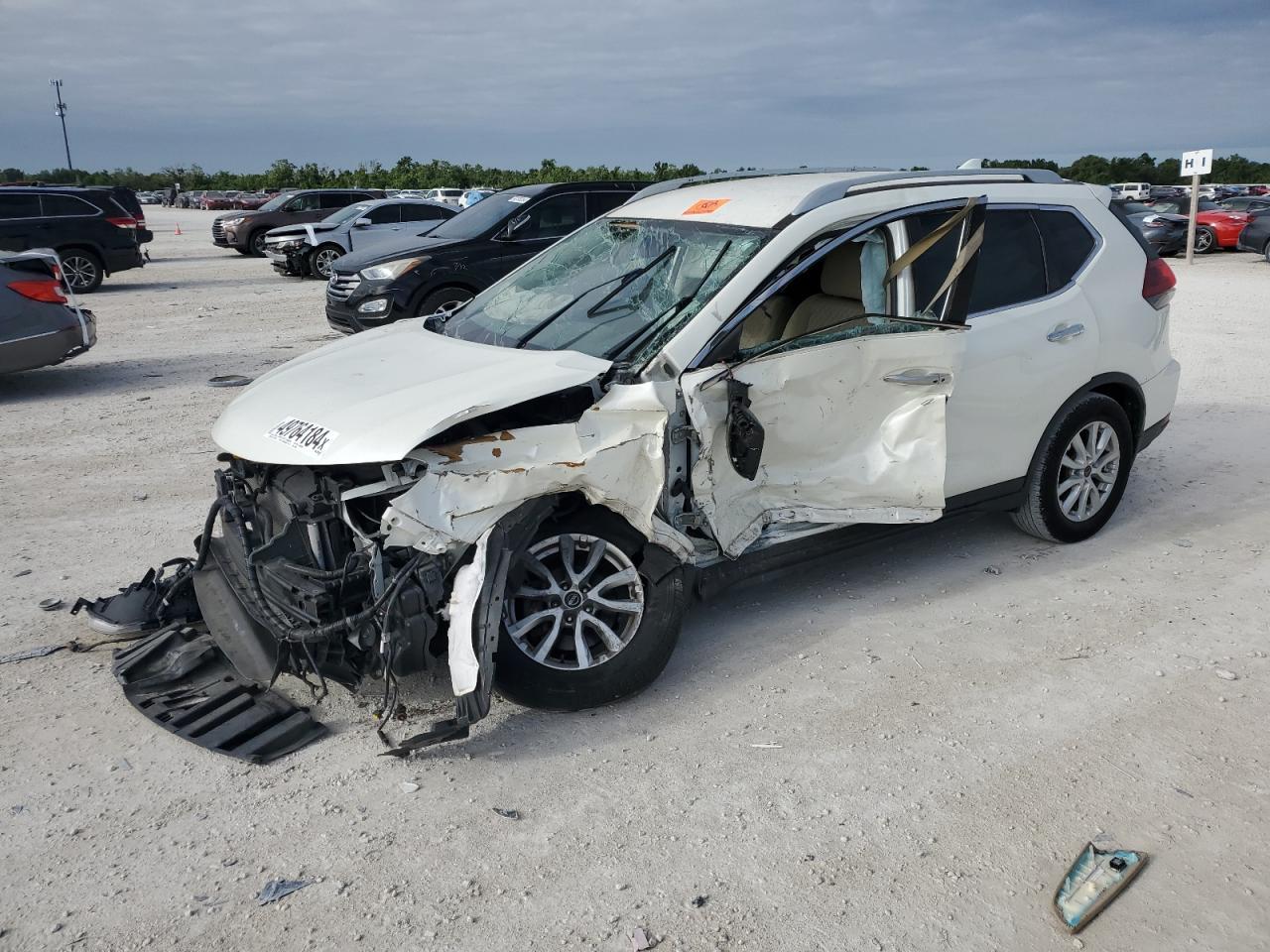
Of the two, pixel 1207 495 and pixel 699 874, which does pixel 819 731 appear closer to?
pixel 699 874

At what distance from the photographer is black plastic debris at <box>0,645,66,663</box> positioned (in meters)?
4.27

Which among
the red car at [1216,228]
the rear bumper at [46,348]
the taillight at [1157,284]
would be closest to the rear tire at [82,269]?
the rear bumper at [46,348]

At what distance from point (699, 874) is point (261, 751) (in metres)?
1.62

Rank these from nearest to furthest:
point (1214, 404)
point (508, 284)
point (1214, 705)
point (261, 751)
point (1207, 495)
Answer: point (261, 751), point (1214, 705), point (508, 284), point (1207, 495), point (1214, 404)

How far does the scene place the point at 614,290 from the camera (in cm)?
442

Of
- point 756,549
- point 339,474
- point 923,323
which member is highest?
point 923,323

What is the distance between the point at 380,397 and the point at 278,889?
1720 millimetres

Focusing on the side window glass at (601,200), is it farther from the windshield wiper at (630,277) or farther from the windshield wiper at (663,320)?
the windshield wiper at (663,320)

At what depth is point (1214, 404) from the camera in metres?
8.32

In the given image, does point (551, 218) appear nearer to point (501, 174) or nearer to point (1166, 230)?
point (1166, 230)

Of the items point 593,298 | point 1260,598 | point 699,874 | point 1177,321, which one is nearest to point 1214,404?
point 1260,598

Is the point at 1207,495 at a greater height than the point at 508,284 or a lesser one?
lesser

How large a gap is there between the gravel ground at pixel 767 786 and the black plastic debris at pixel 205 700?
0.08 meters

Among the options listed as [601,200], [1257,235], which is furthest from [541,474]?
[1257,235]
